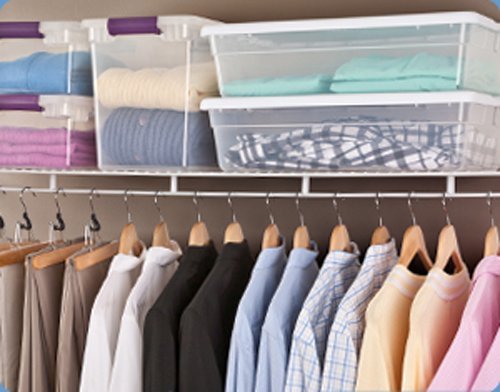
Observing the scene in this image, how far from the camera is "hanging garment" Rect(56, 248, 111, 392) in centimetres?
215

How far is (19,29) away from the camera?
2.28 m

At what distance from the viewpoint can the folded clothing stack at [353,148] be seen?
195cm

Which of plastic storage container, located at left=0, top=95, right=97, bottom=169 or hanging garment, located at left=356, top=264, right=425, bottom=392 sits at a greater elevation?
plastic storage container, located at left=0, top=95, right=97, bottom=169

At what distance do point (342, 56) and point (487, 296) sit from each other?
2.01 feet

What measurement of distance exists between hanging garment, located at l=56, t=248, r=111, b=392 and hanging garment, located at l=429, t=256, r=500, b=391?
0.88m

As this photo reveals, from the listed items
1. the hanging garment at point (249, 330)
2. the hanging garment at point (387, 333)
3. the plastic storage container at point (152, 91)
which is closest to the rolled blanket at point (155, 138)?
the plastic storage container at point (152, 91)

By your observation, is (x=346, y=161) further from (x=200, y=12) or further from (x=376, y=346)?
(x=200, y=12)

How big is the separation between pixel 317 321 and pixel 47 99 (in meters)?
0.89

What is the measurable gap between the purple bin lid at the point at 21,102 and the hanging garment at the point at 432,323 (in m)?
1.07

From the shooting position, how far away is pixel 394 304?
1.89 meters

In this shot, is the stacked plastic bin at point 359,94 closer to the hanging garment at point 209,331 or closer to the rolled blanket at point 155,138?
the rolled blanket at point 155,138

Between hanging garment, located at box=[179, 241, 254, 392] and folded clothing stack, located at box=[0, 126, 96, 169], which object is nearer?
hanging garment, located at box=[179, 241, 254, 392]

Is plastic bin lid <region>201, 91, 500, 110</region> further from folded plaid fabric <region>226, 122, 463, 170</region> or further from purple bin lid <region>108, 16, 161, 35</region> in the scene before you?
purple bin lid <region>108, 16, 161, 35</region>

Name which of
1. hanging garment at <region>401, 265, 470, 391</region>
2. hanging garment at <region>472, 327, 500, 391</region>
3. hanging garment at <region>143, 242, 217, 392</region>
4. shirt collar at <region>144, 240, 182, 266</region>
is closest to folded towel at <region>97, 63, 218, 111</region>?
shirt collar at <region>144, 240, 182, 266</region>
